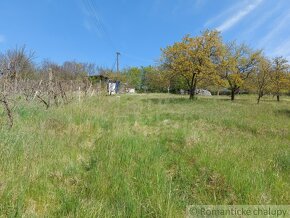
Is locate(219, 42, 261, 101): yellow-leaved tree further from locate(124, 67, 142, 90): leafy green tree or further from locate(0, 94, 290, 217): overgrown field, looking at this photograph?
locate(124, 67, 142, 90): leafy green tree

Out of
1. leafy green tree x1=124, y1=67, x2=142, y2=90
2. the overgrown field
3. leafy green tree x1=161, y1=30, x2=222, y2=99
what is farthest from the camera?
leafy green tree x1=124, y1=67, x2=142, y2=90

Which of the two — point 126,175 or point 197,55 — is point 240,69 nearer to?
point 197,55

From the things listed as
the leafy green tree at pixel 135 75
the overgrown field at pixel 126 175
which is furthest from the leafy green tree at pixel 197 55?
the leafy green tree at pixel 135 75

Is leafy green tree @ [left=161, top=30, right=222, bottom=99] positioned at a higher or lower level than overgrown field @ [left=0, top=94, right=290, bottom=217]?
higher

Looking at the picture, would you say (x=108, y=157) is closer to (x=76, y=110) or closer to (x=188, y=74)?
(x=76, y=110)

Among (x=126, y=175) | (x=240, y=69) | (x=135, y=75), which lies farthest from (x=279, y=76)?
(x=135, y=75)

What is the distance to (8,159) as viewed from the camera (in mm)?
4160

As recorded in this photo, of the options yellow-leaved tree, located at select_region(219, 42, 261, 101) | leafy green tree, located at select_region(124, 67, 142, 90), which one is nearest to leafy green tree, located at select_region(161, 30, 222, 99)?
yellow-leaved tree, located at select_region(219, 42, 261, 101)

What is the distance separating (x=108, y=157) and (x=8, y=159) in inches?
66.2

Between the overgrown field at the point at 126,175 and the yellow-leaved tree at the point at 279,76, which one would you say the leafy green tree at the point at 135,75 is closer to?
the yellow-leaved tree at the point at 279,76

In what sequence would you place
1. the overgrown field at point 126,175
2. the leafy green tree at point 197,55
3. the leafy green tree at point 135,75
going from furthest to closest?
the leafy green tree at point 135,75 → the leafy green tree at point 197,55 → the overgrown field at point 126,175

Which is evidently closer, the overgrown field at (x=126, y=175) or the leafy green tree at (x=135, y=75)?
the overgrown field at (x=126, y=175)

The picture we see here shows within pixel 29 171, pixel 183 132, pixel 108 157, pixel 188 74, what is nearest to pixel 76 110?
pixel 183 132

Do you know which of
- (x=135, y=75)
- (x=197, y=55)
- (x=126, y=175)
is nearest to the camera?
(x=126, y=175)
